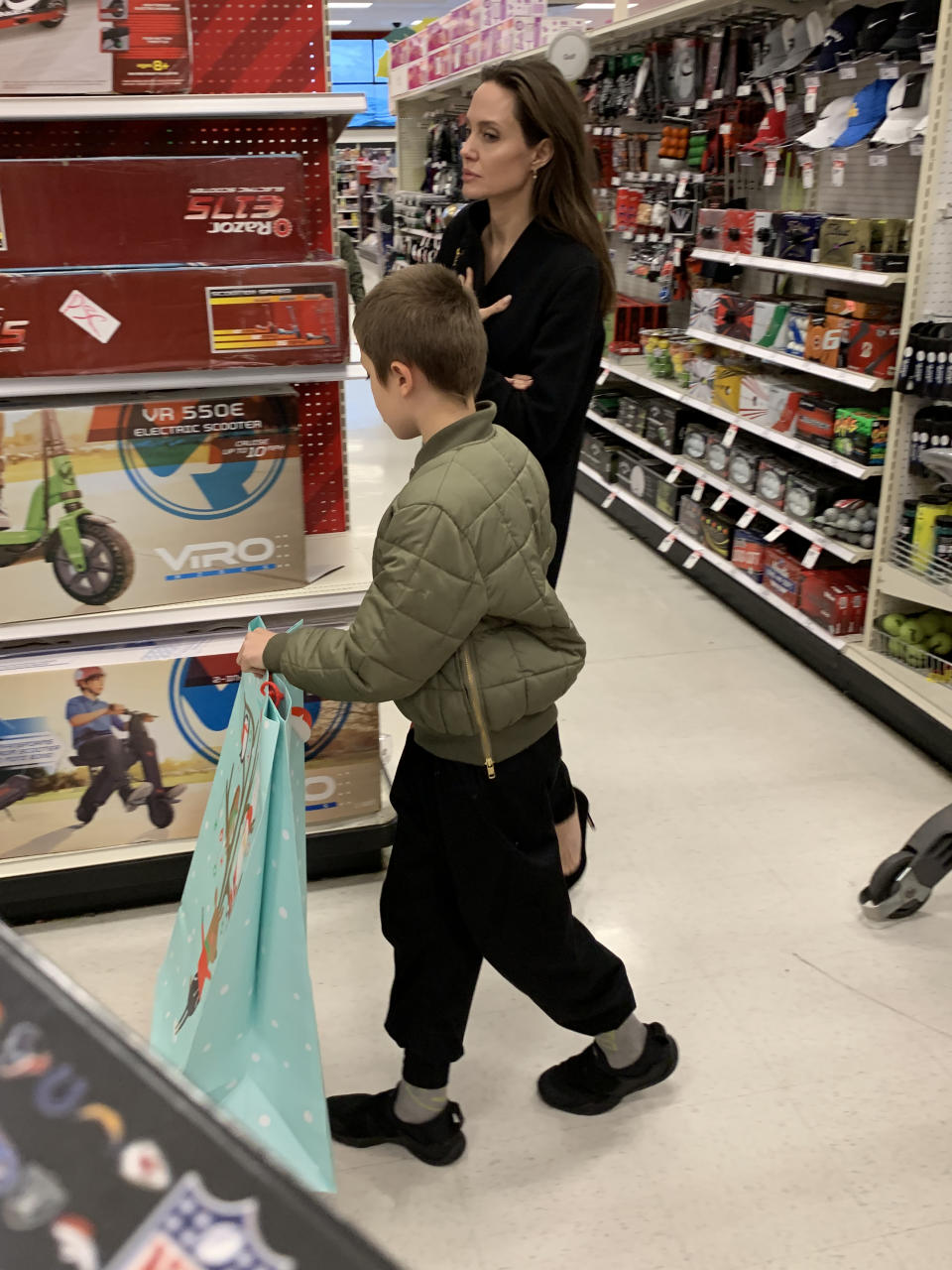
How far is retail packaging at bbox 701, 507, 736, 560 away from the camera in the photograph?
4625 mm

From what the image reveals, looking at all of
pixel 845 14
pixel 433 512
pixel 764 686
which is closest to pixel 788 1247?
pixel 433 512

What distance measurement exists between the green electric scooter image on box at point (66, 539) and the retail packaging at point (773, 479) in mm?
2642

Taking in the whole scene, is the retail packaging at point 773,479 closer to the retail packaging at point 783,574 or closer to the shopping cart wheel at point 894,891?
the retail packaging at point 783,574

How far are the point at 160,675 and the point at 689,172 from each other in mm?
3772

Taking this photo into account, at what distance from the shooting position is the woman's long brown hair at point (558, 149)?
2.14 metres

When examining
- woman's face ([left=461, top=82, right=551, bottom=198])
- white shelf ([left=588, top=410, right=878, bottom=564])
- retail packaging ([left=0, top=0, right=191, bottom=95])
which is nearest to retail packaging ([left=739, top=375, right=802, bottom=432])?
white shelf ([left=588, top=410, right=878, bottom=564])

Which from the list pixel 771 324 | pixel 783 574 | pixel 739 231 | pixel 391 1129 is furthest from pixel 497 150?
pixel 739 231

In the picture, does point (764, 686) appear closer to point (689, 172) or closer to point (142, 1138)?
point (689, 172)

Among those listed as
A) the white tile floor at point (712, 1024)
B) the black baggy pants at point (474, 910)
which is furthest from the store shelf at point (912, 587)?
the black baggy pants at point (474, 910)

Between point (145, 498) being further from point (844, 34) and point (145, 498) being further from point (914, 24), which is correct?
point (844, 34)

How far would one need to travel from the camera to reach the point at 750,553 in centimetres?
441

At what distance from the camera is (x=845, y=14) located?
362 cm

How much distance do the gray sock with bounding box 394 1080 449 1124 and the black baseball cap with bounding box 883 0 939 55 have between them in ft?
10.2

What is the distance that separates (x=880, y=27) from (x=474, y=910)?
3.01 meters
